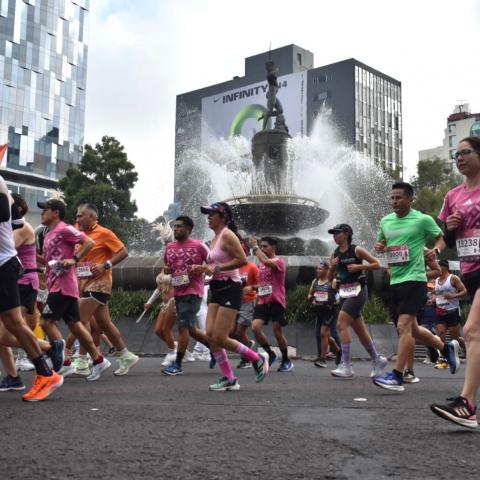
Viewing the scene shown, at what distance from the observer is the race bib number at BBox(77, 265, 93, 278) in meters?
7.69

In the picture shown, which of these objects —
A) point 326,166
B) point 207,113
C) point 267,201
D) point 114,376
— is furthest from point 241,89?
point 114,376

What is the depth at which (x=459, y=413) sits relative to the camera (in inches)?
153

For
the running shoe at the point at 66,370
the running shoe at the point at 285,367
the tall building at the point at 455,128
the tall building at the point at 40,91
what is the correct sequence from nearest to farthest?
the running shoe at the point at 66,370 → the running shoe at the point at 285,367 → the tall building at the point at 40,91 → the tall building at the point at 455,128

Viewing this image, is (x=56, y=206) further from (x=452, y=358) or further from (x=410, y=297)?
(x=452, y=358)

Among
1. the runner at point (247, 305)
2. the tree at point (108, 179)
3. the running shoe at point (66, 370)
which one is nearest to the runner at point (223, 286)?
the running shoe at point (66, 370)

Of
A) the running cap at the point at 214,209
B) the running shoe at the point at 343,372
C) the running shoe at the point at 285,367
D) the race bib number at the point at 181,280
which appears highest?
the running cap at the point at 214,209

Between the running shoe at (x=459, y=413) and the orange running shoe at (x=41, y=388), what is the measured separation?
2.75m

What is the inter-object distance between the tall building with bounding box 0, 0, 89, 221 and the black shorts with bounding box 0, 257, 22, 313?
6797 cm

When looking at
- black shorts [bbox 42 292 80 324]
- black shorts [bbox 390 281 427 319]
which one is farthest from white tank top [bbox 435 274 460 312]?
black shorts [bbox 42 292 80 324]

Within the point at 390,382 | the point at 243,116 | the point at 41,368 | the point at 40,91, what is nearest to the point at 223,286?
the point at 390,382

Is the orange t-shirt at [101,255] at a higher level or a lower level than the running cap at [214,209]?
lower

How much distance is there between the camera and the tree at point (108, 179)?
136 ft

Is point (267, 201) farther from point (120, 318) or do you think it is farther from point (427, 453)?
point (427, 453)

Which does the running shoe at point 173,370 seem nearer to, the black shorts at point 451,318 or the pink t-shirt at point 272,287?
the pink t-shirt at point 272,287
